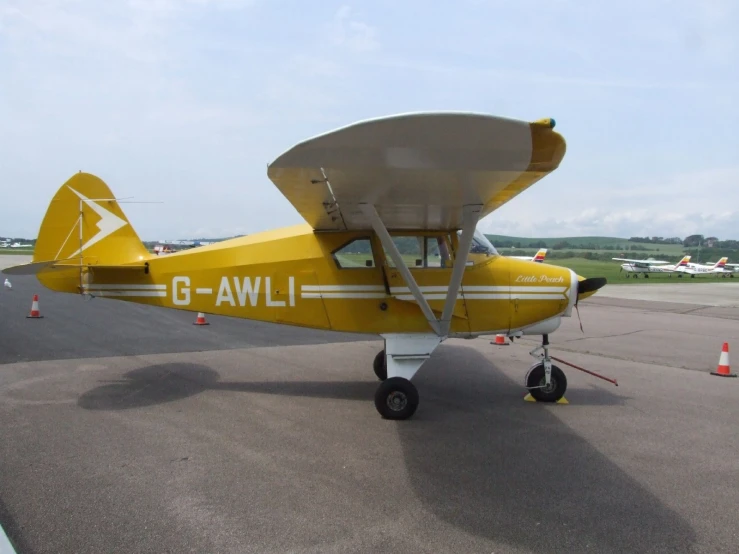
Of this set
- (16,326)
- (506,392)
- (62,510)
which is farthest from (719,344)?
(16,326)

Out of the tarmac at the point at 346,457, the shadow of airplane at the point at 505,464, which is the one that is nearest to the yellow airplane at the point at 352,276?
the shadow of airplane at the point at 505,464

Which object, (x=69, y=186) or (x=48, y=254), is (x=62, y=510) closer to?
(x=48, y=254)

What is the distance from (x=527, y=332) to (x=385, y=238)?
263 cm

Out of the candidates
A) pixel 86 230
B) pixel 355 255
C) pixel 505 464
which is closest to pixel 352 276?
pixel 355 255

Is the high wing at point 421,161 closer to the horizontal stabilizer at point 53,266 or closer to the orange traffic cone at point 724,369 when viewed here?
the horizontal stabilizer at point 53,266

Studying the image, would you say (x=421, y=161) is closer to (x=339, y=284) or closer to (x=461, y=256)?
(x=461, y=256)

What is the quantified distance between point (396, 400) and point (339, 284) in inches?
64.6

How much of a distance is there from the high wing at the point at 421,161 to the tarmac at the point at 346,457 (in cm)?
236

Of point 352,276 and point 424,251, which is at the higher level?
point 424,251

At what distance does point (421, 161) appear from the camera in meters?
3.48

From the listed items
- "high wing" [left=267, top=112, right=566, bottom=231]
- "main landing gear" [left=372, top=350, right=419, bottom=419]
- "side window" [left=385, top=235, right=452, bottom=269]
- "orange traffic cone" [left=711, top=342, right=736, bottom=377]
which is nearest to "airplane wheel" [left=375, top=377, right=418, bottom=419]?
"main landing gear" [left=372, top=350, right=419, bottom=419]

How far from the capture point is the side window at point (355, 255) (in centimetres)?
649

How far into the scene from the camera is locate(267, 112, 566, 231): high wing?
3004 millimetres

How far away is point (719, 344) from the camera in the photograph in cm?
1138
